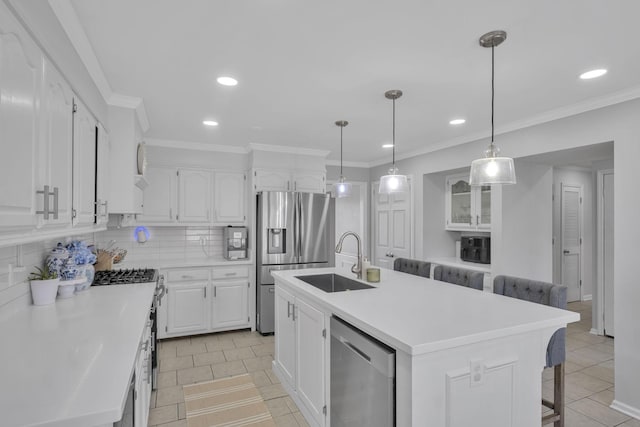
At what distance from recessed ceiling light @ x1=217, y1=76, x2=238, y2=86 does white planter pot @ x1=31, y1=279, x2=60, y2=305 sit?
1.64 metres

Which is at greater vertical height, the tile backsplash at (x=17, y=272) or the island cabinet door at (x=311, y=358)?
the tile backsplash at (x=17, y=272)

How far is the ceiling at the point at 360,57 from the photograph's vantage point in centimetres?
166

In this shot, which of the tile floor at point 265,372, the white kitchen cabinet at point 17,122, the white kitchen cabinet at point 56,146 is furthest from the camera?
the tile floor at point 265,372

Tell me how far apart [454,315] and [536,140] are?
2412 millimetres

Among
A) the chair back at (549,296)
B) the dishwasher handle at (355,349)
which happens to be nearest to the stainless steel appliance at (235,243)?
the dishwasher handle at (355,349)

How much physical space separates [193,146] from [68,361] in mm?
3579

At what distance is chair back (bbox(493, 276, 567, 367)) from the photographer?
2.15 m

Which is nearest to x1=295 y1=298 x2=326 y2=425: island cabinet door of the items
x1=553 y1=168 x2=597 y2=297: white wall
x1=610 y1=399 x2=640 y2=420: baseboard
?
x1=610 y1=399 x2=640 y2=420: baseboard


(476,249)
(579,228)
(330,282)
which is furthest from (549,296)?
(579,228)

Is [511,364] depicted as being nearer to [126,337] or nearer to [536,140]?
[126,337]

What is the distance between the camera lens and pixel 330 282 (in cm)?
309

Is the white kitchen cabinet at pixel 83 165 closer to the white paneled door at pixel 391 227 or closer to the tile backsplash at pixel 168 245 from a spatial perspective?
the tile backsplash at pixel 168 245

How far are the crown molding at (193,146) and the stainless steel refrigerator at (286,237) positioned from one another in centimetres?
75

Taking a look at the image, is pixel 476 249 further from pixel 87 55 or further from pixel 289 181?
pixel 87 55
